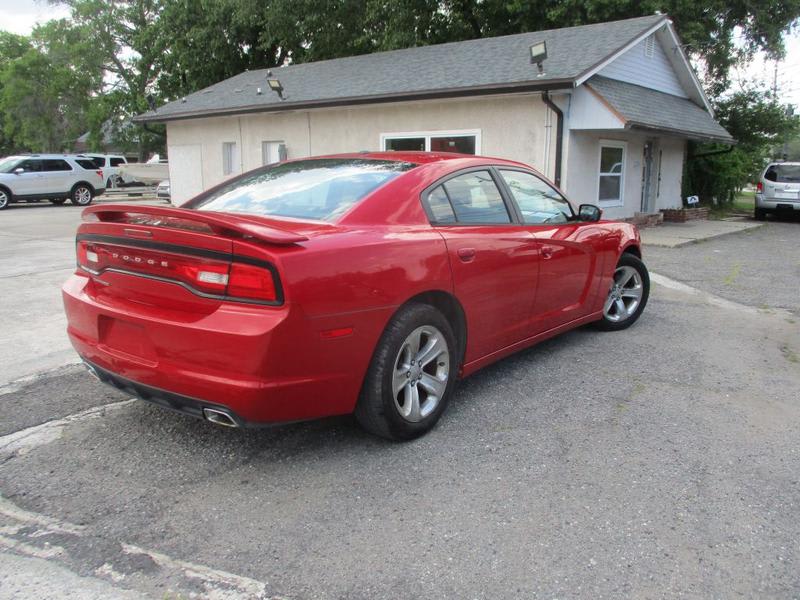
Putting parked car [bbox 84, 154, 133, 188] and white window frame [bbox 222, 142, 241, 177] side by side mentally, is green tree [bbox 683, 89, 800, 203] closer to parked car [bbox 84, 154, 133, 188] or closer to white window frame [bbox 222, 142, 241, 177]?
white window frame [bbox 222, 142, 241, 177]

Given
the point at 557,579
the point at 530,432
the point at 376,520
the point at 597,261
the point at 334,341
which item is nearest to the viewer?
the point at 557,579

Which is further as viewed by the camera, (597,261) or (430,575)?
(597,261)

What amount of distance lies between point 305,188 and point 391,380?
127cm

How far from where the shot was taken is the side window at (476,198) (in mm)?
3920

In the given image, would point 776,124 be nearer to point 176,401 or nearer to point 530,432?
point 530,432

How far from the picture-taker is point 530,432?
12.0ft

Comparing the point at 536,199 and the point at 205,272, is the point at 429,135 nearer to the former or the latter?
the point at 536,199

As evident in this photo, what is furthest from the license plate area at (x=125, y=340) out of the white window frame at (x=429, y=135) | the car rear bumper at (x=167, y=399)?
the white window frame at (x=429, y=135)

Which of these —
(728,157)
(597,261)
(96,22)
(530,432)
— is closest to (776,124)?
(728,157)

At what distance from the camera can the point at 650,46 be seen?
15844mm

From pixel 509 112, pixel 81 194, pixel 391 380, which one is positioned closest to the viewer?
pixel 391 380

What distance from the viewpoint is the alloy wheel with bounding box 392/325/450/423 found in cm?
340

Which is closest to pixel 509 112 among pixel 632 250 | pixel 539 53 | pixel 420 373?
pixel 539 53

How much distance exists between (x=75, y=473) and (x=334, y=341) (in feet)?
4.70
